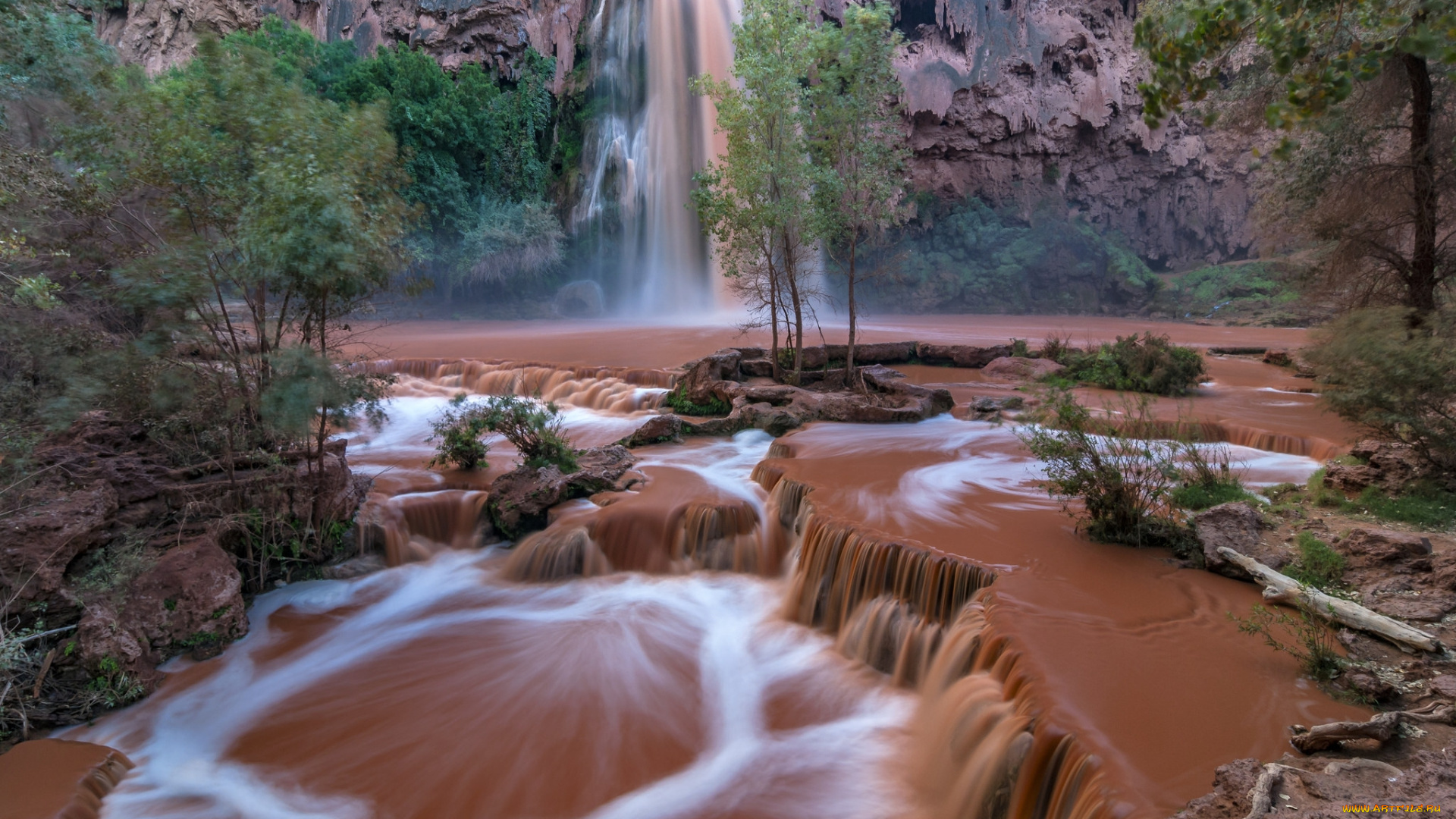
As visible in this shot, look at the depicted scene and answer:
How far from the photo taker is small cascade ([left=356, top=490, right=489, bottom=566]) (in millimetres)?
8055

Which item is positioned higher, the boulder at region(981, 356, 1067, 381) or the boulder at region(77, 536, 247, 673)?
the boulder at region(981, 356, 1067, 381)

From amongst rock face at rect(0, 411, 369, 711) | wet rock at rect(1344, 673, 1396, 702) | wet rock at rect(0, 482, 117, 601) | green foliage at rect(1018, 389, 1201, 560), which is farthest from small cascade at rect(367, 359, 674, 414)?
wet rock at rect(1344, 673, 1396, 702)

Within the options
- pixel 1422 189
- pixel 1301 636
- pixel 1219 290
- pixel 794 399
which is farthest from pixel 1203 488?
pixel 1219 290

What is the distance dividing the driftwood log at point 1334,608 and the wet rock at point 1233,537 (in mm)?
115

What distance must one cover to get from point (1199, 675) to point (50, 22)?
41.3 ft

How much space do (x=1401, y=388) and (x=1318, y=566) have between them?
2225mm

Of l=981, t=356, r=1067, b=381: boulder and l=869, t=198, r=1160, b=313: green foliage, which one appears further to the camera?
l=869, t=198, r=1160, b=313: green foliage

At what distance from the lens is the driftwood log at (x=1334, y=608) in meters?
3.99

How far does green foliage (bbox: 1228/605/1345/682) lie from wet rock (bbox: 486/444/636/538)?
633cm

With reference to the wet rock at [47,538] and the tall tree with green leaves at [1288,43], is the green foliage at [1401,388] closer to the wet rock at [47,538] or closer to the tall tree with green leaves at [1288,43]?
the tall tree with green leaves at [1288,43]

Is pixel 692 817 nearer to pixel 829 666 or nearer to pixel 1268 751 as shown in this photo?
pixel 829 666

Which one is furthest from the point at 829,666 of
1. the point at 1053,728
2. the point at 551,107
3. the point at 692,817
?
the point at 551,107

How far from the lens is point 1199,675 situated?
13.6 feet

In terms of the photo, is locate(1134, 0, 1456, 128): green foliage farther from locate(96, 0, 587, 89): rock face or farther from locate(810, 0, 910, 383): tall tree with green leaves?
locate(96, 0, 587, 89): rock face
